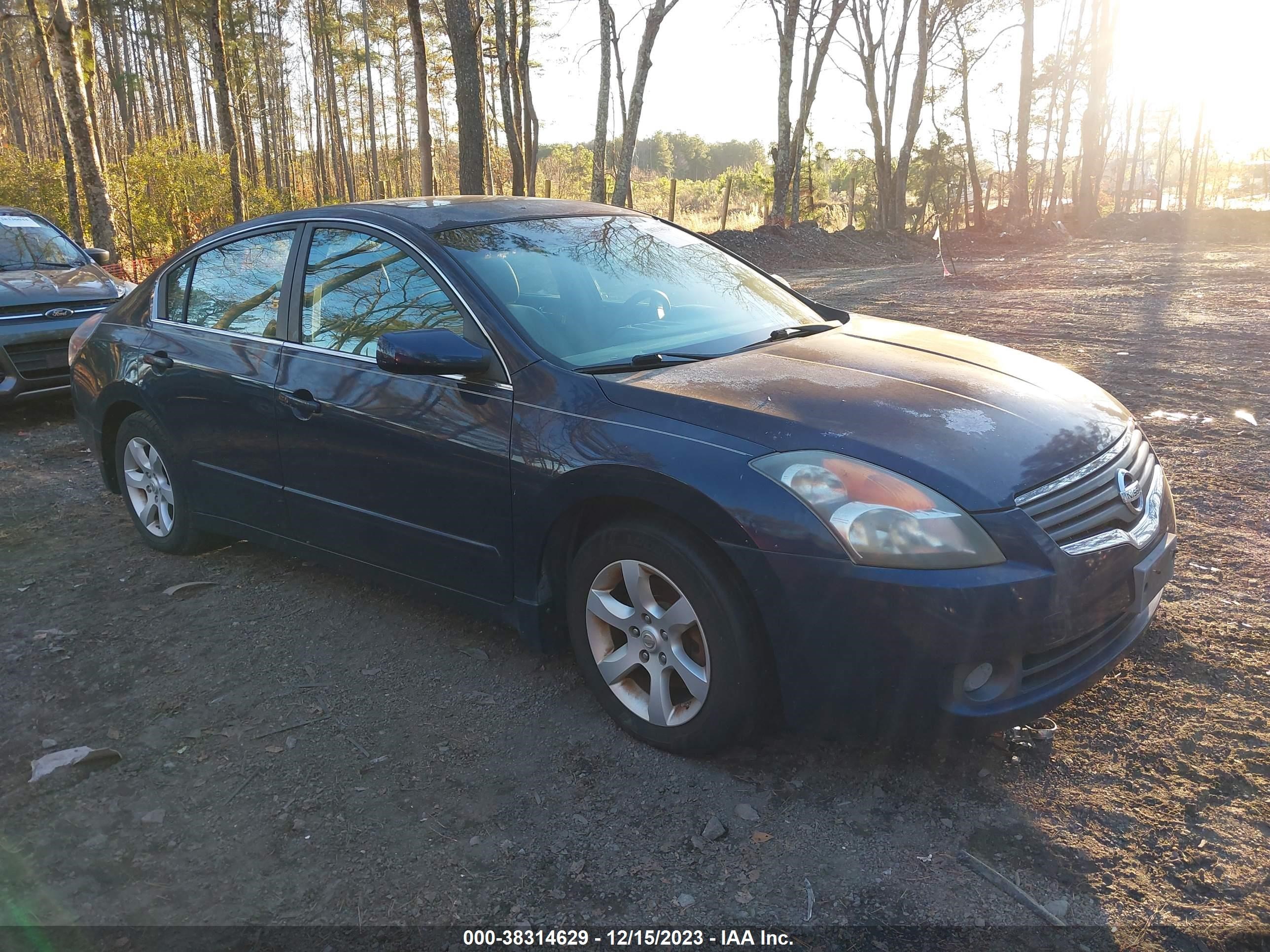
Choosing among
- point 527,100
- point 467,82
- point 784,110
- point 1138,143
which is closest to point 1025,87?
point 784,110

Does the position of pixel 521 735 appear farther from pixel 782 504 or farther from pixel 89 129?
pixel 89 129

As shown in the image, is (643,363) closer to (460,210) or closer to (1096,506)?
(460,210)

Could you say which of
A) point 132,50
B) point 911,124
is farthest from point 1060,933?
point 132,50

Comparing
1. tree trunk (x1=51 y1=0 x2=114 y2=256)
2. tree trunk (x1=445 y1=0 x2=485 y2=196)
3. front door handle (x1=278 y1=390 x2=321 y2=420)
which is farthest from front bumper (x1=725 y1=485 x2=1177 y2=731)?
tree trunk (x1=51 y1=0 x2=114 y2=256)

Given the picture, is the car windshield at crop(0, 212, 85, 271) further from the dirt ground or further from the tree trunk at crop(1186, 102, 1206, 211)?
the tree trunk at crop(1186, 102, 1206, 211)

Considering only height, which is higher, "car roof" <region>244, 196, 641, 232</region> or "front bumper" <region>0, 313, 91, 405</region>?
"car roof" <region>244, 196, 641, 232</region>

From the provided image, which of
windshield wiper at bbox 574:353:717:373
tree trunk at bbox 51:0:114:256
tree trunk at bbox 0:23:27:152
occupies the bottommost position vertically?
windshield wiper at bbox 574:353:717:373

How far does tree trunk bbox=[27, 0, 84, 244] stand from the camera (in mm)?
14891

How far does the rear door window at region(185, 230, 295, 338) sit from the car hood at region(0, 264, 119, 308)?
429 centimetres

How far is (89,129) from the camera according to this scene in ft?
46.4

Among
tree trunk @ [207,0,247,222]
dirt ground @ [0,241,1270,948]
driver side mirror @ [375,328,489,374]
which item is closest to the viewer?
dirt ground @ [0,241,1270,948]

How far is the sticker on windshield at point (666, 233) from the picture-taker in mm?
4242

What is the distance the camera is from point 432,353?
10.1ft

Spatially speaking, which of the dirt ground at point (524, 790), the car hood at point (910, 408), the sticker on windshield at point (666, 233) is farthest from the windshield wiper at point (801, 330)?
the dirt ground at point (524, 790)
